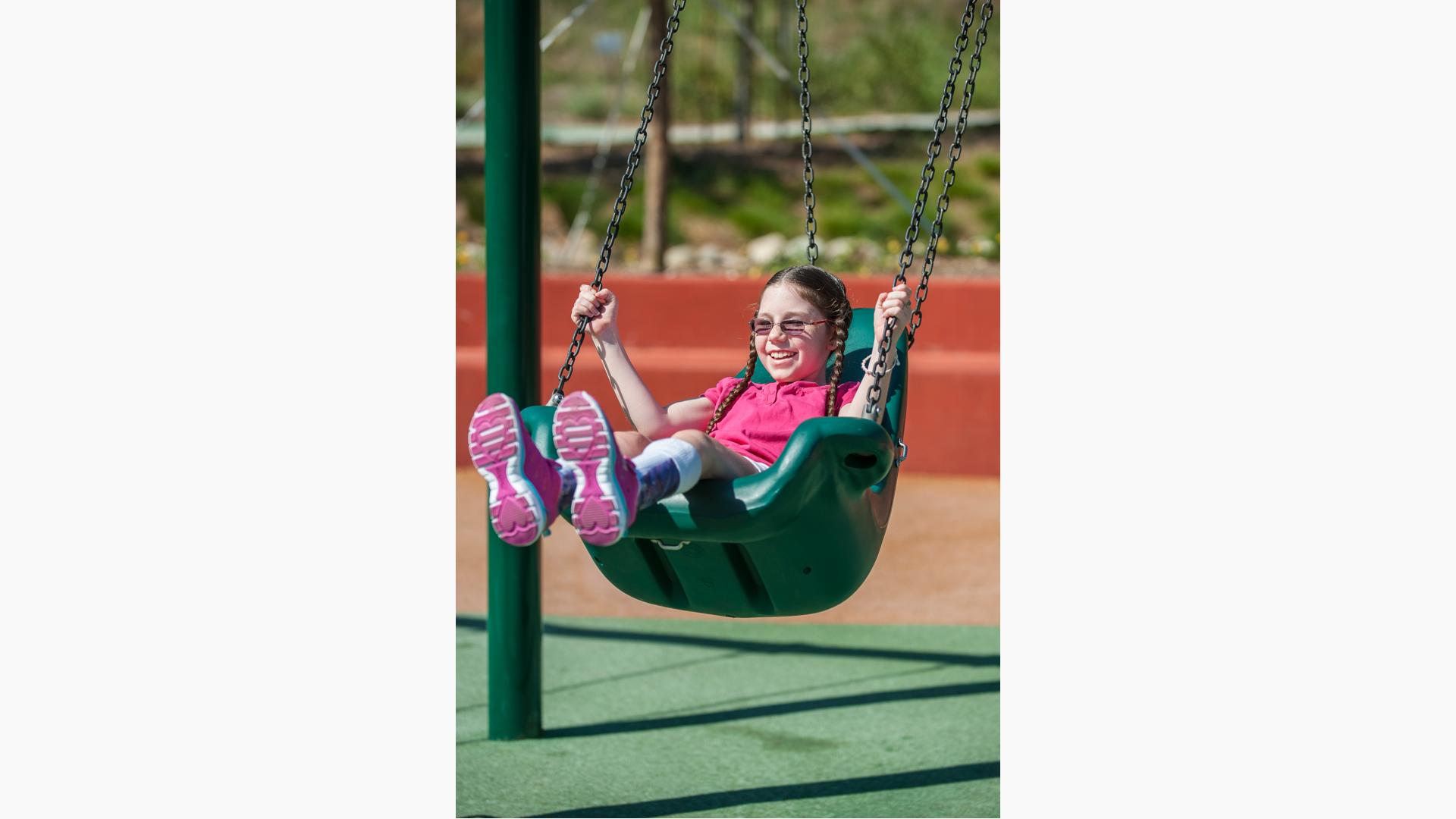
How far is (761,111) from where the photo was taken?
46.4 feet

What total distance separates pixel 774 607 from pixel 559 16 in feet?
39.4

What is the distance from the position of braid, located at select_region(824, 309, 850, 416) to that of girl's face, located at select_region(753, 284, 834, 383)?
0.02m

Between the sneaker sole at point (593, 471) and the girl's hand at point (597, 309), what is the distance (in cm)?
60

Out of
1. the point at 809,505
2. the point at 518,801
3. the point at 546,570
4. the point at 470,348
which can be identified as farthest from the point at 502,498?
the point at 470,348

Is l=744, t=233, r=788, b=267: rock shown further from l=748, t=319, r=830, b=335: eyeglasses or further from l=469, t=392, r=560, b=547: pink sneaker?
l=469, t=392, r=560, b=547: pink sneaker

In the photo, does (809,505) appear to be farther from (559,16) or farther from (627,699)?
(559,16)

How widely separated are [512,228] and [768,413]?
Answer: 1365mm

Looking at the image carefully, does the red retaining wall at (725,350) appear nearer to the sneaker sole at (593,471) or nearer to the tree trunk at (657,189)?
the tree trunk at (657,189)

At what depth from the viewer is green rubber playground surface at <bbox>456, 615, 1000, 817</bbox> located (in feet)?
12.3

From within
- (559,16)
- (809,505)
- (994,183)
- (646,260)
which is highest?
(559,16)

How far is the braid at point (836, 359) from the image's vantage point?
3.04 m

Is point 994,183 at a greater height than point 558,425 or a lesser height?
greater

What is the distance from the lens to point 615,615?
5738mm

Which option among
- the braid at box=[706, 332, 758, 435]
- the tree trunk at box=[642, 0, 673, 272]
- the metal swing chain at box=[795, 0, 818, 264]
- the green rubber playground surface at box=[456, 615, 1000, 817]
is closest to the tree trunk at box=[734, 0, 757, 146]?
the tree trunk at box=[642, 0, 673, 272]
